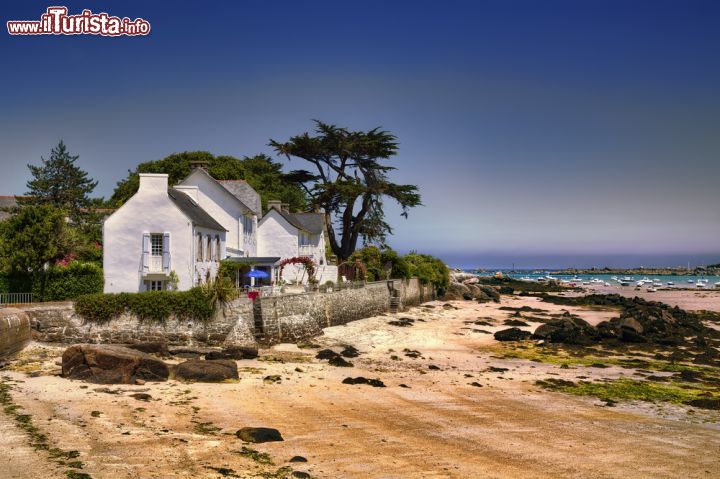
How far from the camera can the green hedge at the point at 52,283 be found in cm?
3130

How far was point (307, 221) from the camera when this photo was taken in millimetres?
56094

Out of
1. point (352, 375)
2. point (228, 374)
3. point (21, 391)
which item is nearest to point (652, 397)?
point (352, 375)

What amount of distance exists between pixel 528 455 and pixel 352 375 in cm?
1148

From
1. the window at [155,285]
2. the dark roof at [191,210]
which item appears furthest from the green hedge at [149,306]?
the dark roof at [191,210]

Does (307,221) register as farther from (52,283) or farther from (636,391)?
(636,391)

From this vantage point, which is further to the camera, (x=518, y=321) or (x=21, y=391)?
(x=518, y=321)

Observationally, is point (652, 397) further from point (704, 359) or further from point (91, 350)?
point (91, 350)

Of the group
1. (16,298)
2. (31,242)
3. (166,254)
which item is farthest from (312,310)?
(16,298)

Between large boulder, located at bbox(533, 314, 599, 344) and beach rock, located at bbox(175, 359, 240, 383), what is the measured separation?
23.9 m

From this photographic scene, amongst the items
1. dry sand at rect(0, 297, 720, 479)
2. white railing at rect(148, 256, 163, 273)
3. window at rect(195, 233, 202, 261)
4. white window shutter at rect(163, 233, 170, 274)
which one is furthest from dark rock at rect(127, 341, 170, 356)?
window at rect(195, 233, 202, 261)

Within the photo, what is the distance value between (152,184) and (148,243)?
3455 mm

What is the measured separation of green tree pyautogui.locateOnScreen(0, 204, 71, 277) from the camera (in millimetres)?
30922

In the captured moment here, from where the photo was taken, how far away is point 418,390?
23.7m

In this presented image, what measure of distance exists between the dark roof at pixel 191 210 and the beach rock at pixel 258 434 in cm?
1935
